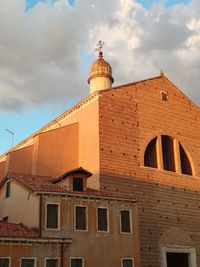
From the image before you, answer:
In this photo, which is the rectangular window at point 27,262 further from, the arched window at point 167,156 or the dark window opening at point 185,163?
the dark window opening at point 185,163

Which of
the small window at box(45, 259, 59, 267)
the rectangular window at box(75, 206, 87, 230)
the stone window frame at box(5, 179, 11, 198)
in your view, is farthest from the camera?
the stone window frame at box(5, 179, 11, 198)

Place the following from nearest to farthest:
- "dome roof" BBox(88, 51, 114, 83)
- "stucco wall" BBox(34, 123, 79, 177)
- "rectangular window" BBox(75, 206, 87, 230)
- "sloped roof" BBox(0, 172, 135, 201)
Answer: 1. "sloped roof" BBox(0, 172, 135, 201)
2. "rectangular window" BBox(75, 206, 87, 230)
3. "stucco wall" BBox(34, 123, 79, 177)
4. "dome roof" BBox(88, 51, 114, 83)

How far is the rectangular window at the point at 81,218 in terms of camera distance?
14.0 m

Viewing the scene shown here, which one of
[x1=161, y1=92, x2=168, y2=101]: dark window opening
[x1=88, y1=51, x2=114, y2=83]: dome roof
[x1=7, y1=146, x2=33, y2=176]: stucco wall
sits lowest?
[x1=7, y1=146, x2=33, y2=176]: stucco wall

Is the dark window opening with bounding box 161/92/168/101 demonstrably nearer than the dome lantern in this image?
Yes

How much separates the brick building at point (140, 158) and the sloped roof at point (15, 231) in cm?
506

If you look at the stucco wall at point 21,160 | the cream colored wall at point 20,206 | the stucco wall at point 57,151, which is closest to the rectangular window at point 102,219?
the cream colored wall at point 20,206

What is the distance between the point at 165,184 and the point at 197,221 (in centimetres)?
267

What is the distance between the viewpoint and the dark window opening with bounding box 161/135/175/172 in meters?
21.4

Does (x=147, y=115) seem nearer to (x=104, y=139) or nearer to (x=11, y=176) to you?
(x=104, y=139)

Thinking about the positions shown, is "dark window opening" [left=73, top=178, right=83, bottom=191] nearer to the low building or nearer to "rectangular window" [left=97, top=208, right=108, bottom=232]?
the low building

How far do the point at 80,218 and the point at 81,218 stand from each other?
41mm

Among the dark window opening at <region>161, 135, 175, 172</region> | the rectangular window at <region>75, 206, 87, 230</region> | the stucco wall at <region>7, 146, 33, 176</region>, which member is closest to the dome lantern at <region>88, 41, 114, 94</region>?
the dark window opening at <region>161, 135, 175, 172</region>

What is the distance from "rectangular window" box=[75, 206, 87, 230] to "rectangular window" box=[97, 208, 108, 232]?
21.2 inches
